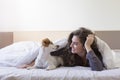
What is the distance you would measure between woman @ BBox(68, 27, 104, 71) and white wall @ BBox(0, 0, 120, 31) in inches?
46.2

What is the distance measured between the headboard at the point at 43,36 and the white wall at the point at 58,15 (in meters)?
0.06

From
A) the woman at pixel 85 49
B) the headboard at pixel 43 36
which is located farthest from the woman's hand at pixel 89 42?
the headboard at pixel 43 36

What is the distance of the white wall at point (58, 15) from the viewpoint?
112 inches

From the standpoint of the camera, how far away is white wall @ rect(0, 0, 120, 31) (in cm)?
284

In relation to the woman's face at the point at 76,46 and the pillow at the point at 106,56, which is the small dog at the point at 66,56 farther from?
the pillow at the point at 106,56

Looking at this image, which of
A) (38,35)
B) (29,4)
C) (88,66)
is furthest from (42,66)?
(29,4)

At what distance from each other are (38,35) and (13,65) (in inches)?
50.0

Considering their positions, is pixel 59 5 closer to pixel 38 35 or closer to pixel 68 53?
pixel 38 35

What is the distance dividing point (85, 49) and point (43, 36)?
4.42 feet

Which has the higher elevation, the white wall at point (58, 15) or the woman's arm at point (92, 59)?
the white wall at point (58, 15)

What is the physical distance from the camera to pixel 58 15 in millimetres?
2945

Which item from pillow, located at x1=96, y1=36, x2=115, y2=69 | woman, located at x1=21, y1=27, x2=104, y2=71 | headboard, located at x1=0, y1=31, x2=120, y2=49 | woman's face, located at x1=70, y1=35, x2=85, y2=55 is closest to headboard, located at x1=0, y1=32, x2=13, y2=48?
headboard, located at x1=0, y1=31, x2=120, y2=49

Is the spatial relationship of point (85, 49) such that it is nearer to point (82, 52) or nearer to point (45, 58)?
point (82, 52)

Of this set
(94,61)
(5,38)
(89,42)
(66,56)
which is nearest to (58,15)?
(5,38)
